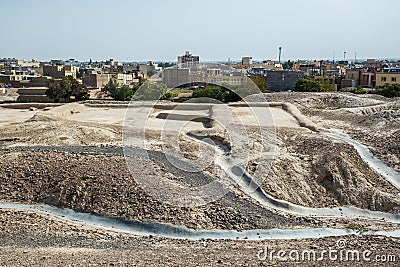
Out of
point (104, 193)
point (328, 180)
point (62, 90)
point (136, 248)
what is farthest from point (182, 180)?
point (62, 90)

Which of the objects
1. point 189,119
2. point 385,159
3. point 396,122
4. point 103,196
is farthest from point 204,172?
point 396,122

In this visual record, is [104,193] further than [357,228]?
Yes

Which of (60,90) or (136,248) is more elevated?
(60,90)

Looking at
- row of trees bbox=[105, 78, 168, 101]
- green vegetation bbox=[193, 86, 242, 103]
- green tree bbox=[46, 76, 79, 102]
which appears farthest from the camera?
green tree bbox=[46, 76, 79, 102]

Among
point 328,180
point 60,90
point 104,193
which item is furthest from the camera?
point 60,90

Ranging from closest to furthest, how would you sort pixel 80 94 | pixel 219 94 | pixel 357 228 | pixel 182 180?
pixel 357 228, pixel 182 180, pixel 219 94, pixel 80 94

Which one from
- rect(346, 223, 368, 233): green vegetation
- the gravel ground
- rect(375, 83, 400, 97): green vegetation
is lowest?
rect(346, 223, 368, 233): green vegetation

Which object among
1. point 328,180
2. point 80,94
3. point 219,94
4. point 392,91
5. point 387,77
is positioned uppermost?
point 387,77

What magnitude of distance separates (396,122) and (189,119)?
27.1ft

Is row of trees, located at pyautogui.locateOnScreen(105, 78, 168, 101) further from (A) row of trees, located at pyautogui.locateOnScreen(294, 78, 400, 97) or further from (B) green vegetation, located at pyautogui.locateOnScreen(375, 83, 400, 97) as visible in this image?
(B) green vegetation, located at pyautogui.locateOnScreen(375, 83, 400, 97)

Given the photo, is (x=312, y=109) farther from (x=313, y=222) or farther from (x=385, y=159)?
(x=313, y=222)

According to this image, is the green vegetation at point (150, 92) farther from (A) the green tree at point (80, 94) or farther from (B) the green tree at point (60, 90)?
(B) the green tree at point (60, 90)

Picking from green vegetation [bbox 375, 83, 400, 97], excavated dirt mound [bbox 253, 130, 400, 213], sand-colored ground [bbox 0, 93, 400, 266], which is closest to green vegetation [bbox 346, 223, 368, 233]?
sand-colored ground [bbox 0, 93, 400, 266]

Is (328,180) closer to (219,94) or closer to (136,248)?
(136,248)
